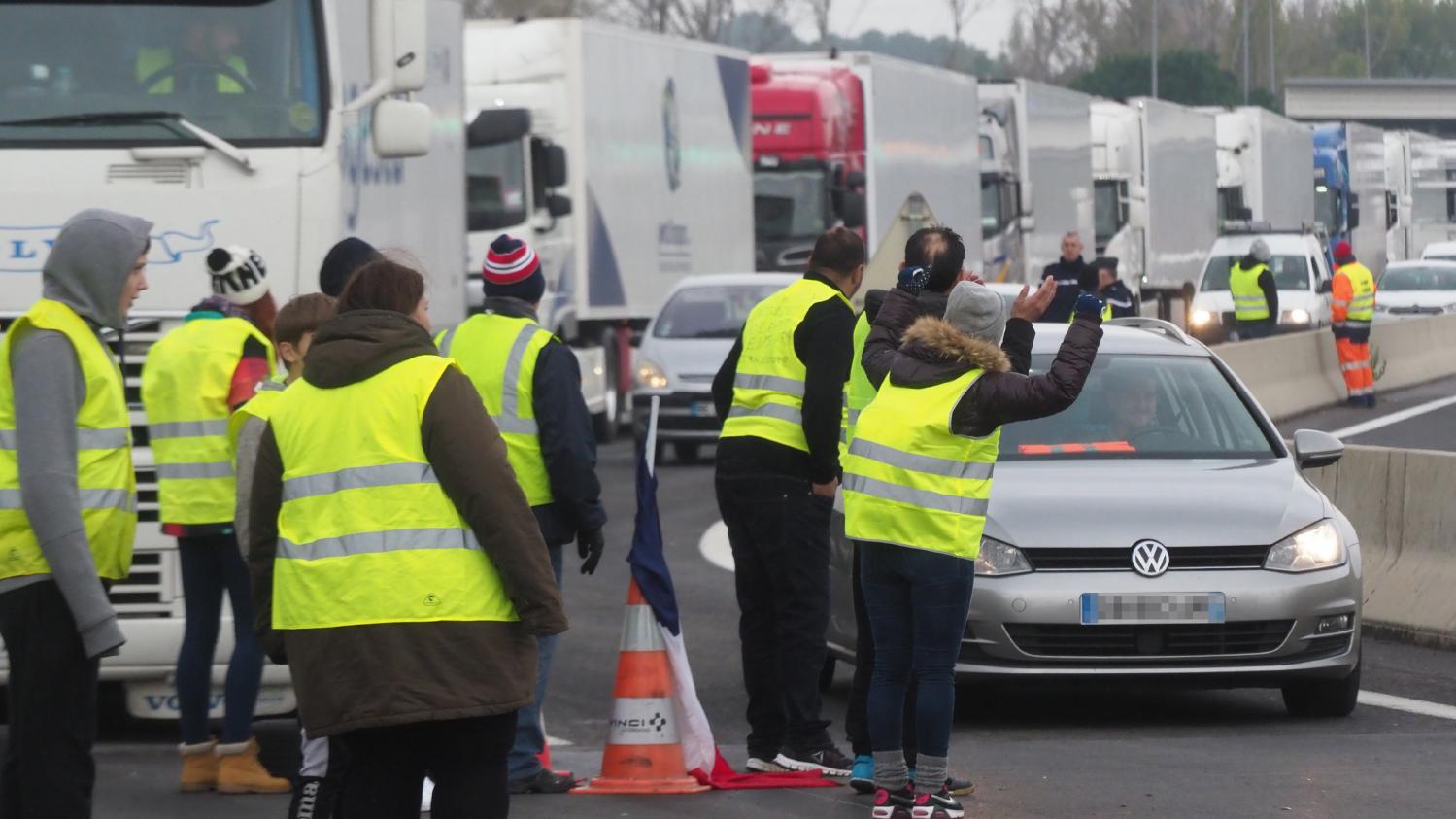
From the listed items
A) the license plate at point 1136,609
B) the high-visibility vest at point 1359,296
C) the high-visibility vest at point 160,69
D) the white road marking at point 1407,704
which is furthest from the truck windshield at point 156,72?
the high-visibility vest at point 1359,296

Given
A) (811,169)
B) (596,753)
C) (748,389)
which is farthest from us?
(811,169)

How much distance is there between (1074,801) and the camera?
766 centimetres

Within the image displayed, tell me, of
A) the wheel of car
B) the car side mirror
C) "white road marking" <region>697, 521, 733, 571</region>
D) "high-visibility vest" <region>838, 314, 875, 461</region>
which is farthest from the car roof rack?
"white road marking" <region>697, 521, 733, 571</region>

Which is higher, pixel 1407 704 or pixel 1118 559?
pixel 1118 559

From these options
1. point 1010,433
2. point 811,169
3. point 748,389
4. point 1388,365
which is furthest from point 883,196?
point 748,389

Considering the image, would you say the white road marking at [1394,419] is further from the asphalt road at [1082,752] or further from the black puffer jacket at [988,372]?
the black puffer jacket at [988,372]

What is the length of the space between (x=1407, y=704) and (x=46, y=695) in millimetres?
5990

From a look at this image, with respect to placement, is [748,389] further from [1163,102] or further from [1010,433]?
[1163,102]

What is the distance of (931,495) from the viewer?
7184mm

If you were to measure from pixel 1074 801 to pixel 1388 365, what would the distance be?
24.2 metres

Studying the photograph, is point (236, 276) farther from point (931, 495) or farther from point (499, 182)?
point (499, 182)

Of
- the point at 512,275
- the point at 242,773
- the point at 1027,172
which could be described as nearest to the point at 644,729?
the point at 242,773

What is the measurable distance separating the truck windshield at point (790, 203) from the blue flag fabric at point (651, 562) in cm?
2080

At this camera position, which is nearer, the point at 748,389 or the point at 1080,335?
the point at 1080,335
